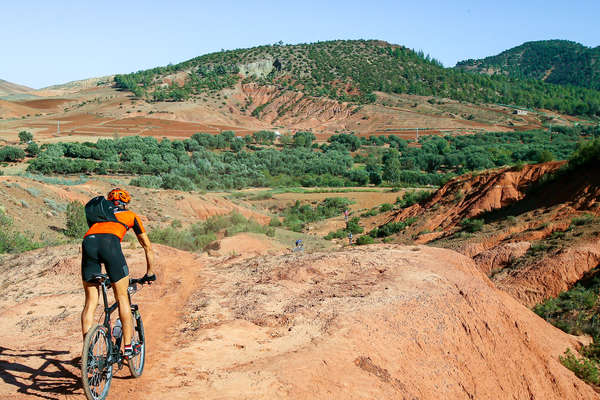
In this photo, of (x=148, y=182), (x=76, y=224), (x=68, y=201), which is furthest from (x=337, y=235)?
(x=148, y=182)

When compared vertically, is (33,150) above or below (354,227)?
above

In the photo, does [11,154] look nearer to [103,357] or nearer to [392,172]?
[392,172]

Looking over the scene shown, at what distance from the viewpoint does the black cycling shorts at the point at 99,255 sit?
504cm

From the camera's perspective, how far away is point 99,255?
5047 millimetres

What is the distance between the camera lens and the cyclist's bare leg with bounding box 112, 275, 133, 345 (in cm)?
518

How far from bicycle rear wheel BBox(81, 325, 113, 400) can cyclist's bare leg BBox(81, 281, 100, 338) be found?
184mm

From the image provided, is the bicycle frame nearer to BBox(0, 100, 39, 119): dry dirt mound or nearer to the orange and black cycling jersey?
the orange and black cycling jersey

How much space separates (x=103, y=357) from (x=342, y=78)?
385 feet

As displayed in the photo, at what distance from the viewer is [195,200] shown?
31484 millimetres

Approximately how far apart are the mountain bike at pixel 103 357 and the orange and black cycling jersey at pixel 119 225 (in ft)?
1.51

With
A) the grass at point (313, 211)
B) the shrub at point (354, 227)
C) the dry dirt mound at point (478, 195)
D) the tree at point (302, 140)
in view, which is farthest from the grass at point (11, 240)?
the tree at point (302, 140)

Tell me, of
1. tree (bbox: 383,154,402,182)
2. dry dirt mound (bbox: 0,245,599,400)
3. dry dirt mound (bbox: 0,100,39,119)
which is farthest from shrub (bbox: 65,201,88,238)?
dry dirt mound (bbox: 0,100,39,119)

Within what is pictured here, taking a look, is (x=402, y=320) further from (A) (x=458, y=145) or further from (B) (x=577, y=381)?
(A) (x=458, y=145)

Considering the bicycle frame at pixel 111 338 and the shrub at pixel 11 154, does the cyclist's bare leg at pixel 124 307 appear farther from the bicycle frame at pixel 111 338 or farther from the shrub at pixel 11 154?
the shrub at pixel 11 154
